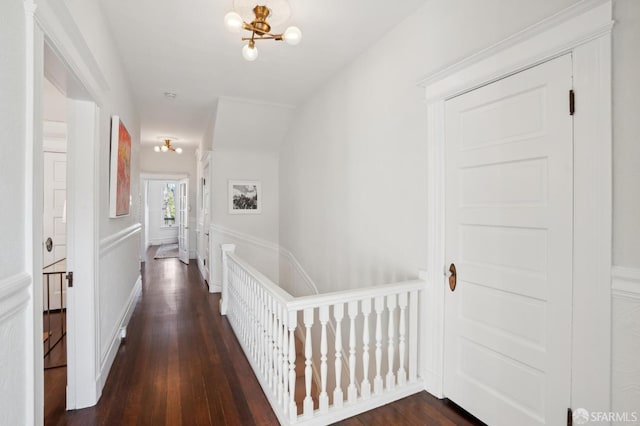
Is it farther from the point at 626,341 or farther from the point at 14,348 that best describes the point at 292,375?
the point at 626,341

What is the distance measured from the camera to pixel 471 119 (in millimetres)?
1844

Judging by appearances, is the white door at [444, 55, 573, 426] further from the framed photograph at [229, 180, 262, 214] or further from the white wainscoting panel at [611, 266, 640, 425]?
the framed photograph at [229, 180, 262, 214]

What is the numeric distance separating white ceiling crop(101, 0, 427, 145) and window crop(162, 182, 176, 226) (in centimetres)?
735

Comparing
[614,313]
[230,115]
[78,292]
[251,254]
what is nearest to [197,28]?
[230,115]

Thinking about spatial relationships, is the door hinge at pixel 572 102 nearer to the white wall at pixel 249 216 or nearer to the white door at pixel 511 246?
the white door at pixel 511 246

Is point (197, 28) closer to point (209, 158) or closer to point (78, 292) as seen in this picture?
point (78, 292)

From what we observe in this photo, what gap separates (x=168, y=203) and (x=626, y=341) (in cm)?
1184

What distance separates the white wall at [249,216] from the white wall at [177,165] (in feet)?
8.68

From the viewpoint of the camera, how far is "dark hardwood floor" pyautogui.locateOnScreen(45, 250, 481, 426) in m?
1.86

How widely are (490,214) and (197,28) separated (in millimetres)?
2503

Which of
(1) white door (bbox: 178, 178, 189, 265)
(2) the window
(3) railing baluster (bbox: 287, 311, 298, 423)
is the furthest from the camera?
(2) the window

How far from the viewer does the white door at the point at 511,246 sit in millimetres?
1436

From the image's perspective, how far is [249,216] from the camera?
5113 mm

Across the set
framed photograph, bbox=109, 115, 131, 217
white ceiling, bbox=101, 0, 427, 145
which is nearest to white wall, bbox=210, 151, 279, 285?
white ceiling, bbox=101, 0, 427, 145
